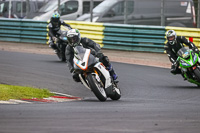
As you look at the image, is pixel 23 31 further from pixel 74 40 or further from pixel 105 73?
pixel 105 73

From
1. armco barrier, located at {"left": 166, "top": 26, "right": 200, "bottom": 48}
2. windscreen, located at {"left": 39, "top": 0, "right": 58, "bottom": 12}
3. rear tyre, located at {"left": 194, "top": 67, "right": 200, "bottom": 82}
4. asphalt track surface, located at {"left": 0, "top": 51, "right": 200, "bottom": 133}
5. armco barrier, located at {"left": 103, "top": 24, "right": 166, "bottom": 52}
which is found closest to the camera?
asphalt track surface, located at {"left": 0, "top": 51, "right": 200, "bottom": 133}

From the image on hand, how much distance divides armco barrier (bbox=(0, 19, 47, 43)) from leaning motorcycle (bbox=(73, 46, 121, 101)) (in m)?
12.8

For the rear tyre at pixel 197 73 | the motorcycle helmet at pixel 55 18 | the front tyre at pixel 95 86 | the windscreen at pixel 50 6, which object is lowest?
the rear tyre at pixel 197 73

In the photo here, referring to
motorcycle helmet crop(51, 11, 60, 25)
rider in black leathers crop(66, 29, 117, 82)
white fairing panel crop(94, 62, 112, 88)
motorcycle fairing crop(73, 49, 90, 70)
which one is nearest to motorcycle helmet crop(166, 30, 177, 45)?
rider in black leathers crop(66, 29, 117, 82)

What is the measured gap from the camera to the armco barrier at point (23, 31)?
74.3ft

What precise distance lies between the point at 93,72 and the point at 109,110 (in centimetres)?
180

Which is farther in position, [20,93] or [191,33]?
[191,33]

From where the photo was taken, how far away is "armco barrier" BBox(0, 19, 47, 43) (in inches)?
891

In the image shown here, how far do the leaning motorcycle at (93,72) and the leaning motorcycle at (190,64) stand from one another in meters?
3.35

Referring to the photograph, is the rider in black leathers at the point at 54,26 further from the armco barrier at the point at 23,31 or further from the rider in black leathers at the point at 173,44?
the rider in black leathers at the point at 173,44

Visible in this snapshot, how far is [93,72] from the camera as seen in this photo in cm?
976

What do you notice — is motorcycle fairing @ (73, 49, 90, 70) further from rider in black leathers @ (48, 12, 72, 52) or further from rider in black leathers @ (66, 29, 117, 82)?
rider in black leathers @ (48, 12, 72, 52)

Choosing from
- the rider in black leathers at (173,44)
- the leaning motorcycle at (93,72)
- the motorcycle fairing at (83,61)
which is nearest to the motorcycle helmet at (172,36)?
the rider in black leathers at (173,44)

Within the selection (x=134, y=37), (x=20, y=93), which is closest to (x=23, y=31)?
(x=134, y=37)
